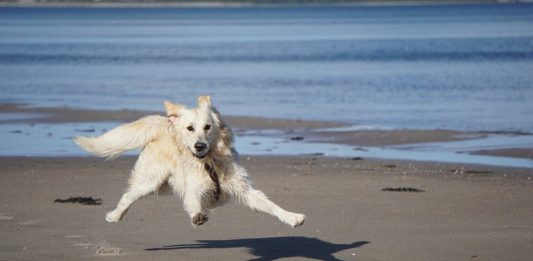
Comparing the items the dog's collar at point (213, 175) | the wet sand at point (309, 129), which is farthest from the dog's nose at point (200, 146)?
the wet sand at point (309, 129)

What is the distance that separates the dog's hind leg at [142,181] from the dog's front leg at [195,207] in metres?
0.50

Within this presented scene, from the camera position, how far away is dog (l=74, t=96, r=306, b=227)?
8367 mm

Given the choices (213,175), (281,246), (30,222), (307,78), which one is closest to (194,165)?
(213,175)

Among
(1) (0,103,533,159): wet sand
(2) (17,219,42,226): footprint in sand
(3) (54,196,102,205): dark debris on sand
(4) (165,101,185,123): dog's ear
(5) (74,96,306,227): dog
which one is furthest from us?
(1) (0,103,533,159): wet sand

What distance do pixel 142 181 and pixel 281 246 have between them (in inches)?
52.4

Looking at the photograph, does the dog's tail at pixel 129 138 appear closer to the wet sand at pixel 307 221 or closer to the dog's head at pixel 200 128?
the dog's head at pixel 200 128

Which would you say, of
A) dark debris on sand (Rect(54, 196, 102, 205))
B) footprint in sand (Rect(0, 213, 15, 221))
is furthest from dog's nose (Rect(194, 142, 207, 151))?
dark debris on sand (Rect(54, 196, 102, 205))

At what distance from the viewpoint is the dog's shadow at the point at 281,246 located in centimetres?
884

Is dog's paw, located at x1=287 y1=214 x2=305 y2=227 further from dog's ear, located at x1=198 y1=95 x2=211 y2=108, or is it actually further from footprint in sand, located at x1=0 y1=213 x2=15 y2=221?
footprint in sand, located at x1=0 y1=213 x2=15 y2=221

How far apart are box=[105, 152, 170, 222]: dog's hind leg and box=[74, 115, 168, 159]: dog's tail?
0.19 m

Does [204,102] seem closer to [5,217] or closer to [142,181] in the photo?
[142,181]

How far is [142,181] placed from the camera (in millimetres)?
9062

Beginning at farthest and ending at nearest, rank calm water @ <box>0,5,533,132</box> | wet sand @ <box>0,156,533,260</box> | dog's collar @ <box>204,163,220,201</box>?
calm water @ <box>0,5,533,132</box> < wet sand @ <box>0,156,533,260</box> < dog's collar @ <box>204,163,220,201</box>

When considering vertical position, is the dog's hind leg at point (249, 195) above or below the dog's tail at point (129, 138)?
below
